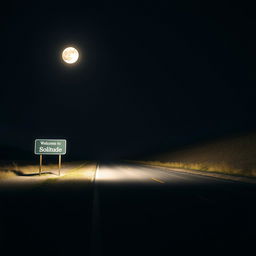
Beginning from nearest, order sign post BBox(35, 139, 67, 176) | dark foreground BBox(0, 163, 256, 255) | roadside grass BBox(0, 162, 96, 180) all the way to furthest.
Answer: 1. dark foreground BBox(0, 163, 256, 255)
2. roadside grass BBox(0, 162, 96, 180)
3. sign post BBox(35, 139, 67, 176)

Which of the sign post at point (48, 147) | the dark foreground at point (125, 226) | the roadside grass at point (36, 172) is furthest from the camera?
the sign post at point (48, 147)

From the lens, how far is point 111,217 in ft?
24.9

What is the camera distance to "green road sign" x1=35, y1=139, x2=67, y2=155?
70.3ft

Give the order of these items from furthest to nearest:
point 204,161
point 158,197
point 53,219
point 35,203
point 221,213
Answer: point 204,161
point 158,197
point 35,203
point 221,213
point 53,219

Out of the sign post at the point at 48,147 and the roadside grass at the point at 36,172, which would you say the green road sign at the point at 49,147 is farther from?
the roadside grass at the point at 36,172

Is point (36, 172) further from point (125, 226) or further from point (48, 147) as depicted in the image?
point (125, 226)

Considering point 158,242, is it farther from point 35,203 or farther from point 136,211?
point 35,203

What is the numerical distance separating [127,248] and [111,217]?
8.33 ft

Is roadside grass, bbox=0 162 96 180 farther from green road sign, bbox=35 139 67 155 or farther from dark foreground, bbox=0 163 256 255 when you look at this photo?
dark foreground, bbox=0 163 256 255

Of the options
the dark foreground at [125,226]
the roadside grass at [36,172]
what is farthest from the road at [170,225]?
the roadside grass at [36,172]

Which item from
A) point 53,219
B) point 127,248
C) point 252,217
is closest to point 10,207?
point 53,219

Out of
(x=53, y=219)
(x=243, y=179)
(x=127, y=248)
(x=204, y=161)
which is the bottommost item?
(x=127, y=248)

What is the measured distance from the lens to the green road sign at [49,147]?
2143cm

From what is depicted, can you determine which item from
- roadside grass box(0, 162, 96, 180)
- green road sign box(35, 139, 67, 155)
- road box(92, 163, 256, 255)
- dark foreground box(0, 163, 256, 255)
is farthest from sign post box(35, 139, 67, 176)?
road box(92, 163, 256, 255)
